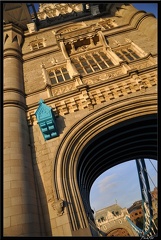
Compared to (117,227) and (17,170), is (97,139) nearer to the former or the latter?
(17,170)

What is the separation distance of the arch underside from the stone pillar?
1.07m

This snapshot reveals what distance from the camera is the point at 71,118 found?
28.9ft

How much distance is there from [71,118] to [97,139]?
169 cm

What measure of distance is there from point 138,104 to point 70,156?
3933mm

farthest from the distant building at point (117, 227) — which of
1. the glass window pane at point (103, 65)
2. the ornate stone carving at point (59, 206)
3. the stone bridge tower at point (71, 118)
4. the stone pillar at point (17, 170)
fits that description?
the ornate stone carving at point (59, 206)

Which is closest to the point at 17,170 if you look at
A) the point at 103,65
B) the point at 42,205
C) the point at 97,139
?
the point at 42,205

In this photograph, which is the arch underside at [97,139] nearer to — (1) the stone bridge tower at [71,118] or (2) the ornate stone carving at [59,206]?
(1) the stone bridge tower at [71,118]

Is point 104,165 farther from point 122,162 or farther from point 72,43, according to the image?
point 72,43

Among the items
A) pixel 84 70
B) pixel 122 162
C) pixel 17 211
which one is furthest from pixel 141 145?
pixel 17 211

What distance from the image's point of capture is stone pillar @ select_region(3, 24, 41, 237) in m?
5.93

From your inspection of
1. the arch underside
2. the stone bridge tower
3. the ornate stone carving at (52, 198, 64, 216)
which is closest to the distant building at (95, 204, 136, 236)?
the stone bridge tower

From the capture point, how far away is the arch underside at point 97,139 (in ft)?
21.8

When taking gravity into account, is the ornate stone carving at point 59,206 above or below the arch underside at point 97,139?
below

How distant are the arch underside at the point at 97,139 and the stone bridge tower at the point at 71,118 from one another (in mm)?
33
